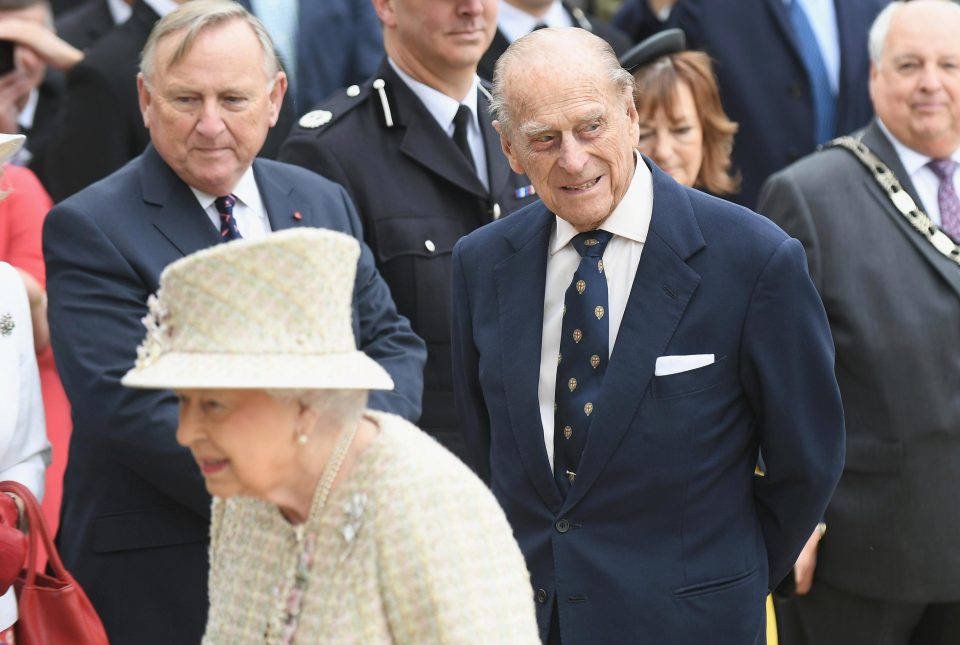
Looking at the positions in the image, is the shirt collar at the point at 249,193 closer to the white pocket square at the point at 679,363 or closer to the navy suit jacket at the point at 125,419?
the navy suit jacket at the point at 125,419

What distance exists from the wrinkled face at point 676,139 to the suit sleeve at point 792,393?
73.9 inches

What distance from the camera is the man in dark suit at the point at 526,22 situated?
20.3 ft

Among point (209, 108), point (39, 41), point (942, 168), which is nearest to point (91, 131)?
point (39, 41)

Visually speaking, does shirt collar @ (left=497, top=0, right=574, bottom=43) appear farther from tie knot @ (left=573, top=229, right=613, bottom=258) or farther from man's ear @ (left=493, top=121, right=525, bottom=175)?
tie knot @ (left=573, top=229, right=613, bottom=258)

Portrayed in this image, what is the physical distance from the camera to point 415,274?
4836 mm

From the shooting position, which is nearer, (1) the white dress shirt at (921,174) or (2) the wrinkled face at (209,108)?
(2) the wrinkled face at (209,108)

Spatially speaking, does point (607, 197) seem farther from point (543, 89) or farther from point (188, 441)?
point (188, 441)

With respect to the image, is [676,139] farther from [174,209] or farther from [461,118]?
[174,209]

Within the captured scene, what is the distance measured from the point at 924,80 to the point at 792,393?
6.42 ft

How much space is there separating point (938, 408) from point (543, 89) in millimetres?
1869

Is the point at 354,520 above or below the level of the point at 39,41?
below

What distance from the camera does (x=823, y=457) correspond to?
3740 mm

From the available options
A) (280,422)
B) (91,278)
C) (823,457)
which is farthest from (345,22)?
(280,422)

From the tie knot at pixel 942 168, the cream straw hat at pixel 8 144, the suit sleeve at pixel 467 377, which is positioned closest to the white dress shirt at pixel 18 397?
the cream straw hat at pixel 8 144
